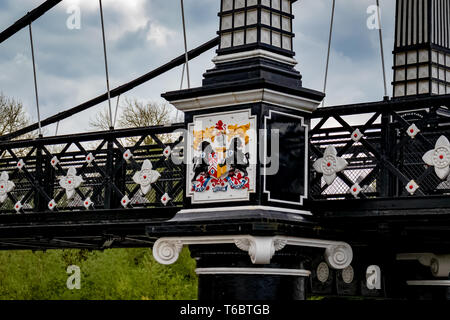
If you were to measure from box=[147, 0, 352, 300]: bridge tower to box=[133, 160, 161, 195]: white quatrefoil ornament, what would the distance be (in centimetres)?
121

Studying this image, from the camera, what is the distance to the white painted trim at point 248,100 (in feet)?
39.5

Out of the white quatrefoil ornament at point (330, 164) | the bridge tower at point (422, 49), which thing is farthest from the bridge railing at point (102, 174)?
the bridge tower at point (422, 49)

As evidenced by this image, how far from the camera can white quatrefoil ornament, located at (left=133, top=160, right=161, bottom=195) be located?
542 inches

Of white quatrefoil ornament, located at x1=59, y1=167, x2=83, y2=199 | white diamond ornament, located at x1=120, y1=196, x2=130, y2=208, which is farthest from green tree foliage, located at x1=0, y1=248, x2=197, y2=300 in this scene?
white diamond ornament, located at x1=120, y1=196, x2=130, y2=208

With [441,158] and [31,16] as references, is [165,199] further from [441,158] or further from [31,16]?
[31,16]

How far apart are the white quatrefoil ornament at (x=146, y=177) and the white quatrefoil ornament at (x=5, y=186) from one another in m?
3.05

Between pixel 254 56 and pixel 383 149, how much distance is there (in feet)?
7.11

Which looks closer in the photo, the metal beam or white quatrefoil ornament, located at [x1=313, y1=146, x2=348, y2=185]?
white quatrefoil ornament, located at [x1=313, y1=146, x2=348, y2=185]

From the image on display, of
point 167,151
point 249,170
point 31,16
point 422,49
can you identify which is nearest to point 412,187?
point 249,170

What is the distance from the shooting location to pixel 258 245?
11.7 metres

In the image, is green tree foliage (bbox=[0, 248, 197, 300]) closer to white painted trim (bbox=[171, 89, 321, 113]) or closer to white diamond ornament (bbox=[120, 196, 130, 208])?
white diamond ornament (bbox=[120, 196, 130, 208])

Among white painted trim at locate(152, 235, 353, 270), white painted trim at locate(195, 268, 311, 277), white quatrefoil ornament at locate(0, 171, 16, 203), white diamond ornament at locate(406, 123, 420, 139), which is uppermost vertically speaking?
white diamond ornament at locate(406, 123, 420, 139)

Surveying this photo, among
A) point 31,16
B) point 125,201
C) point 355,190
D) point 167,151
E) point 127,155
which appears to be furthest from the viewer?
point 31,16
